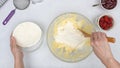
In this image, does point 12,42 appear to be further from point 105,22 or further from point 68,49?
point 105,22

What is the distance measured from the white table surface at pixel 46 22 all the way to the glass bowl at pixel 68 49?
0.02 metres

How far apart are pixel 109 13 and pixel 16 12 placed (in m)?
0.37

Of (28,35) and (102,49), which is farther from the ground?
(28,35)

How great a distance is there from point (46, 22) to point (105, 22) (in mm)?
230

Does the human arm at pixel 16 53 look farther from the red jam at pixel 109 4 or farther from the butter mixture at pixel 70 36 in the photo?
the red jam at pixel 109 4

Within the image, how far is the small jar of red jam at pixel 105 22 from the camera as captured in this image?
1143 millimetres

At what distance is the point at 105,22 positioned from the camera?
1.14 meters

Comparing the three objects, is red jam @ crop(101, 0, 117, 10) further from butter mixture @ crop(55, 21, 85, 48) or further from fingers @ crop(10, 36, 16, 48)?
fingers @ crop(10, 36, 16, 48)

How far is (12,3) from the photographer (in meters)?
1.20

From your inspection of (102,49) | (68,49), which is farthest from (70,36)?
(102,49)

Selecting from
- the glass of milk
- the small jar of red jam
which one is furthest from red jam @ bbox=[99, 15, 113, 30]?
the glass of milk

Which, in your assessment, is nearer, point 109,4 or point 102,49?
point 102,49

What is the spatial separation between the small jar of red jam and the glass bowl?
0.12 ft

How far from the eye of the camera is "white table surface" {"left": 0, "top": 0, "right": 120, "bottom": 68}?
1151 mm
